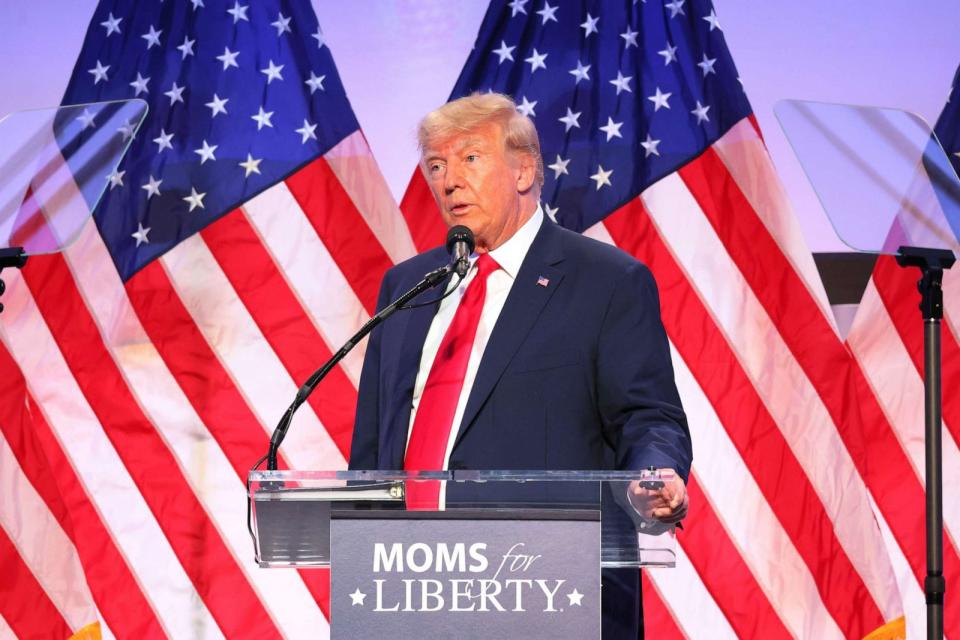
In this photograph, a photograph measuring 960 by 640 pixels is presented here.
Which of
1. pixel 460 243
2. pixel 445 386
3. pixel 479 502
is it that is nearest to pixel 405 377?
pixel 445 386

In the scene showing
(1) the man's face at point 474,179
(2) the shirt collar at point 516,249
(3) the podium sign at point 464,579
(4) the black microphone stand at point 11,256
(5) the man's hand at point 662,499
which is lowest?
(3) the podium sign at point 464,579

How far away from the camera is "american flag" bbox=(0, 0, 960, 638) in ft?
11.4

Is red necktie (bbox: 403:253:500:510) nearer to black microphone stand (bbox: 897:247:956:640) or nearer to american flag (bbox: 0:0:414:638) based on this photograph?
black microphone stand (bbox: 897:247:956:640)

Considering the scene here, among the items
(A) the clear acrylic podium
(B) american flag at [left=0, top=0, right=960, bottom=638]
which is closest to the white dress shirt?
(A) the clear acrylic podium

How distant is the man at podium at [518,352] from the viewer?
2.08 meters

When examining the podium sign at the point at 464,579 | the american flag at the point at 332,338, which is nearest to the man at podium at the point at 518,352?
the podium sign at the point at 464,579

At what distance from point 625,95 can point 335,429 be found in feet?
4.28

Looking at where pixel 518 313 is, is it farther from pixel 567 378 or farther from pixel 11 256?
pixel 11 256

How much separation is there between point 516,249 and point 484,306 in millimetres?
134

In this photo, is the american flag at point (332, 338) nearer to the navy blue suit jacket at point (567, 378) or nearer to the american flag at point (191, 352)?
the american flag at point (191, 352)

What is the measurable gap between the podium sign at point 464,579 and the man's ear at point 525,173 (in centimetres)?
97

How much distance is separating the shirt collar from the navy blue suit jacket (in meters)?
0.04

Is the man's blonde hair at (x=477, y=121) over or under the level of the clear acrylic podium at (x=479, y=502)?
over

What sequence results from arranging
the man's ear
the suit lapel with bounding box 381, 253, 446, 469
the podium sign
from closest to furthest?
the podium sign → the suit lapel with bounding box 381, 253, 446, 469 → the man's ear
